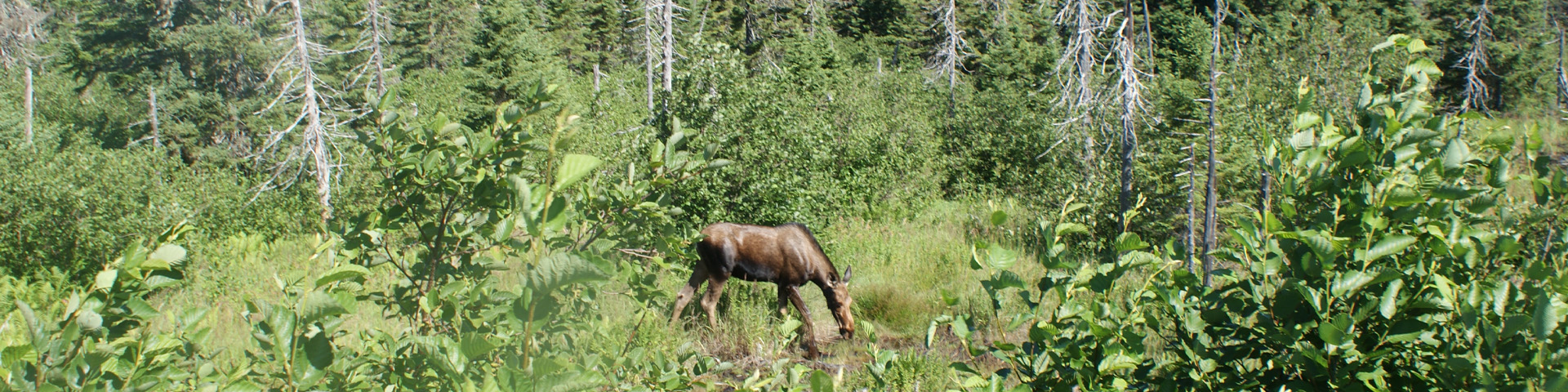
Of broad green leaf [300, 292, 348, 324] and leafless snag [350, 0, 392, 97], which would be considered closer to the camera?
broad green leaf [300, 292, 348, 324]

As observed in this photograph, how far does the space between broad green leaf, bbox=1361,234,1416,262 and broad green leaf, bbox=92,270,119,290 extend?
2.39 meters

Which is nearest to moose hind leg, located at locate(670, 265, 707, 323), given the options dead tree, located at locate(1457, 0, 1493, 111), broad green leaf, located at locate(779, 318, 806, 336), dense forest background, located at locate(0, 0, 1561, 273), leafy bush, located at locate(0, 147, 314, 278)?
dense forest background, located at locate(0, 0, 1561, 273)

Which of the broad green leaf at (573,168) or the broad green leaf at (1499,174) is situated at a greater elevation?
the broad green leaf at (573,168)

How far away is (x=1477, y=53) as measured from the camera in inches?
991

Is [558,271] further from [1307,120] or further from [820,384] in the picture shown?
[1307,120]

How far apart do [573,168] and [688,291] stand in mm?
7134

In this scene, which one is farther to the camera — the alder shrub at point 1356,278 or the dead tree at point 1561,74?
the dead tree at point 1561,74

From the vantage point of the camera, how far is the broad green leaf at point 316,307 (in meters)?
1.47

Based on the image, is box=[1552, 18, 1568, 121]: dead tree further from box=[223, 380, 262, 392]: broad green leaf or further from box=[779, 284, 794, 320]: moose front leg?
box=[223, 380, 262, 392]: broad green leaf

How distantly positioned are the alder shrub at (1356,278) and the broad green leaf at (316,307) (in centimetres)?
131

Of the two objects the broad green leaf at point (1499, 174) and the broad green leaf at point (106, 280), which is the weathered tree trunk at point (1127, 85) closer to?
the broad green leaf at point (1499, 174)

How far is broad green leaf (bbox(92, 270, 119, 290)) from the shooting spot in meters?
1.49

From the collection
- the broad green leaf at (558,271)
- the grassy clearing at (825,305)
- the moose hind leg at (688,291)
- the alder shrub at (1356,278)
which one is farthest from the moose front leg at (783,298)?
the broad green leaf at (558,271)

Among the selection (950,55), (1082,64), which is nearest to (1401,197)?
(1082,64)
